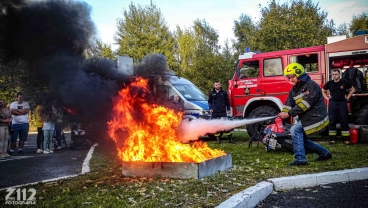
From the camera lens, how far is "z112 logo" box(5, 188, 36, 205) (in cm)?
401

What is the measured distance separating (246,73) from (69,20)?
6.41 m

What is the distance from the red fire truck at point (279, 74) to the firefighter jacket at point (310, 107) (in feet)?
10.7

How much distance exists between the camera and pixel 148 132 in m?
5.73

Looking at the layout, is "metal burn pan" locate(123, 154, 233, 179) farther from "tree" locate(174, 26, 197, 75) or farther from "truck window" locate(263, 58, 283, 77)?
"tree" locate(174, 26, 197, 75)

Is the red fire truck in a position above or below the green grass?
above

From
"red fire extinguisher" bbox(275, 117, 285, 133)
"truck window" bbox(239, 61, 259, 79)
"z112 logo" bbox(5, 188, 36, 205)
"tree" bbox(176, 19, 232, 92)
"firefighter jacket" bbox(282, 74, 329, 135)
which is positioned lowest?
"z112 logo" bbox(5, 188, 36, 205)

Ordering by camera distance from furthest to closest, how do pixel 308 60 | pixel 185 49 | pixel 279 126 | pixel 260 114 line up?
pixel 185 49, pixel 308 60, pixel 260 114, pixel 279 126

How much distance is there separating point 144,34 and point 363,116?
22.7 metres

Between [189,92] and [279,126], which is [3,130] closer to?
[189,92]

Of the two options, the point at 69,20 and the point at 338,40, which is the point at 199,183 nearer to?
the point at 69,20

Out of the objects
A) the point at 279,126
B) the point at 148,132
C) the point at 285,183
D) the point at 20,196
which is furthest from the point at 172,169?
the point at 279,126

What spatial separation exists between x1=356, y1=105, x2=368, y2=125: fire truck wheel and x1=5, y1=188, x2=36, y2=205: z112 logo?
345 inches

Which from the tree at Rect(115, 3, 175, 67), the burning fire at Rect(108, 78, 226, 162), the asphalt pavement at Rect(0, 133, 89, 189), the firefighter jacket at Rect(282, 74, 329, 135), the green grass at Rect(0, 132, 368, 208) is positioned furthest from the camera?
the tree at Rect(115, 3, 175, 67)

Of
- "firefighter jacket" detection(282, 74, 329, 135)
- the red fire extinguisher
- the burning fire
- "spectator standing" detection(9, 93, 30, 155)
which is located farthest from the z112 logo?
"spectator standing" detection(9, 93, 30, 155)
